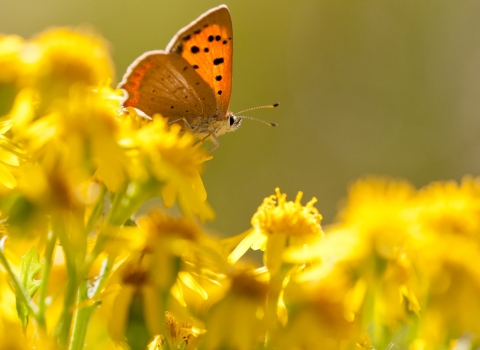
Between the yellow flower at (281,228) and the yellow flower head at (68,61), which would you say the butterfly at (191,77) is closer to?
the yellow flower head at (68,61)

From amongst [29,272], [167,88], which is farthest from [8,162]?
[167,88]

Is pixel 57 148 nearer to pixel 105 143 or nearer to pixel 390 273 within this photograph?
pixel 105 143

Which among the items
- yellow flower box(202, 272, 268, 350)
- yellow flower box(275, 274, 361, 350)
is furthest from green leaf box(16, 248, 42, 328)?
yellow flower box(275, 274, 361, 350)

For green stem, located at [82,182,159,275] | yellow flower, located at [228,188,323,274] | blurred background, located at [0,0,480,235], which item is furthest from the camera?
blurred background, located at [0,0,480,235]

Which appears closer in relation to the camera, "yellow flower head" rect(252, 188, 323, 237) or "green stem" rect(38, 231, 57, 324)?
"green stem" rect(38, 231, 57, 324)

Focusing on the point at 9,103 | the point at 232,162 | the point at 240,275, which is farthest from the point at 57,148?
the point at 232,162

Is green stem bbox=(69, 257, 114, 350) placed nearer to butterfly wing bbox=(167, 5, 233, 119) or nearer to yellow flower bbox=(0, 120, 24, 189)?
yellow flower bbox=(0, 120, 24, 189)
